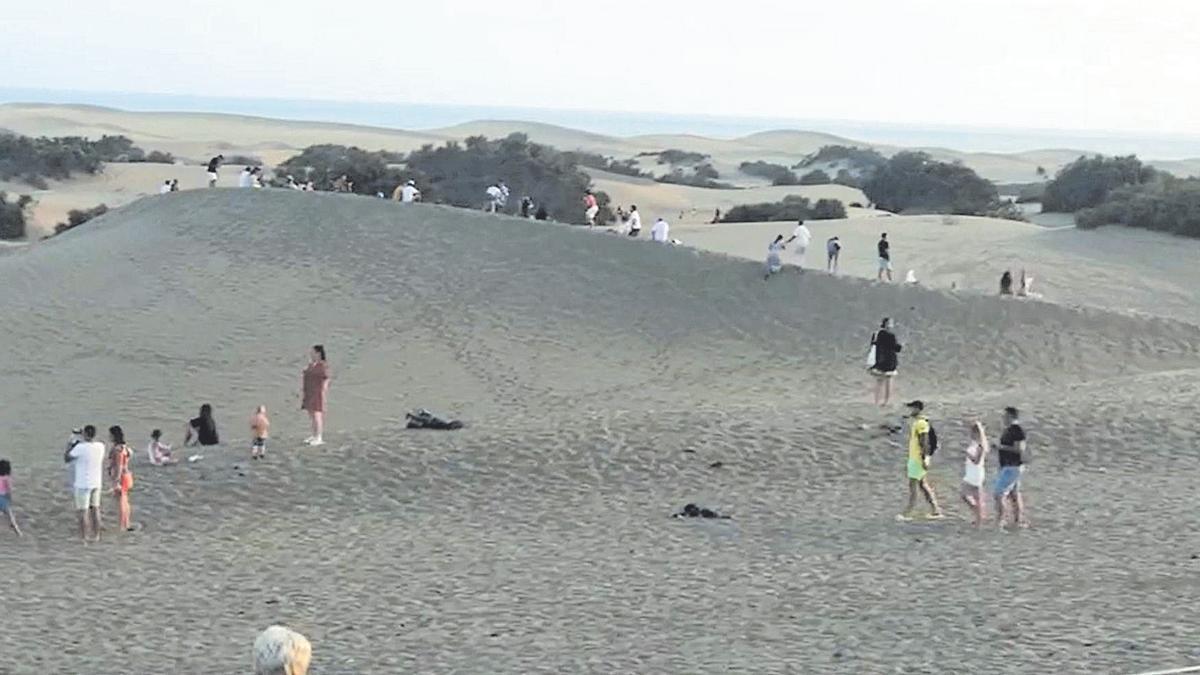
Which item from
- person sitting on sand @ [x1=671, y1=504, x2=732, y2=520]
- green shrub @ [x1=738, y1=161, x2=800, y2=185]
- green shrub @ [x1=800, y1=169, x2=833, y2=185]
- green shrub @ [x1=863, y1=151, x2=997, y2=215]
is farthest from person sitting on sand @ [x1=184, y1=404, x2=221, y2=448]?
green shrub @ [x1=738, y1=161, x2=800, y2=185]

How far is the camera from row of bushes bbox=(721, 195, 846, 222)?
53.0 metres

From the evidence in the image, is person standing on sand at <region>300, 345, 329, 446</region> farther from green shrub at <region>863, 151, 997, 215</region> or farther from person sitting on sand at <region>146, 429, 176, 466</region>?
green shrub at <region>863, 151, 997, 215</region>

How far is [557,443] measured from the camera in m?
17.4

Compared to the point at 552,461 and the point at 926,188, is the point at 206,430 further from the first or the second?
the point at 926,188

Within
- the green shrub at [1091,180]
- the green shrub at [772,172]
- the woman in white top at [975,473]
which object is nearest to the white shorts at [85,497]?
the woman in white top at [975,473]

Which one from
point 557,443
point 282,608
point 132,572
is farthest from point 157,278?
point 282,608

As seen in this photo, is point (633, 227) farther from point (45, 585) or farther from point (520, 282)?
point (45, 585)

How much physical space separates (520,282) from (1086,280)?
13.4 meters

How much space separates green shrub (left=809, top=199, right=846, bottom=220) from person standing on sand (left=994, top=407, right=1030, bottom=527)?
38608mm

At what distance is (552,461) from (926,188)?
155 ft

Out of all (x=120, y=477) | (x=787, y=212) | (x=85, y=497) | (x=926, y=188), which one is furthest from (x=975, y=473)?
(x=926, y=188)

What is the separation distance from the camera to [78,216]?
Result: 47156 mm

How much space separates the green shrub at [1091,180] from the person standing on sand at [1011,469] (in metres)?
37.8

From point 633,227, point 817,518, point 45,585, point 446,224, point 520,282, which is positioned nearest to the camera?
point 45,585
